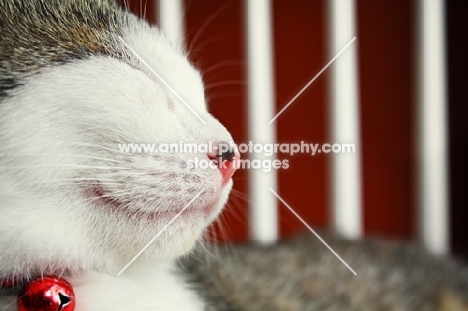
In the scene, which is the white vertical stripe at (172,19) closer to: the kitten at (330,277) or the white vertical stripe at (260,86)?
the white vertical stripe at (260,86)

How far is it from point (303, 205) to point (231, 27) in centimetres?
21

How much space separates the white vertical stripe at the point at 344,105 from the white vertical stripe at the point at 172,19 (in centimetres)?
16

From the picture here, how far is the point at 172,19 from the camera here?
0.54 metres

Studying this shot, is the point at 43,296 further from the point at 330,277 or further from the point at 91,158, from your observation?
the point at 330,277

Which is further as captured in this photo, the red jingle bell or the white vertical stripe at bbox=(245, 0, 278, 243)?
the white vertical stripe at bbox=(245, 0, 278, 243)

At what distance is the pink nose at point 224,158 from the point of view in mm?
403

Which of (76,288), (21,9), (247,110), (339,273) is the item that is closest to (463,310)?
(339,273)

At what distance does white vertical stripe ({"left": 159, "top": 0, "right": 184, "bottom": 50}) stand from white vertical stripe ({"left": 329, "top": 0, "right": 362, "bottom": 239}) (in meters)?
0.16

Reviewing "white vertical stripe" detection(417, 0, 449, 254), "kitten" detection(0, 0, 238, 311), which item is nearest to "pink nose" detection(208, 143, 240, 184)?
"kitten" detection(0, 0, 238, 311)

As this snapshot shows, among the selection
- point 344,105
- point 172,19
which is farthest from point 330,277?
point 172,19

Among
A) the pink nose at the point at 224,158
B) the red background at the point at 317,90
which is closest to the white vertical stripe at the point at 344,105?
the red background at the point at 317,90

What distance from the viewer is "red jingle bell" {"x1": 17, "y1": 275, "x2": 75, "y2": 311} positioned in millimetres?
363

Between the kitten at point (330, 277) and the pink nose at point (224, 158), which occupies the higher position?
the pink nose at point (224, 158)

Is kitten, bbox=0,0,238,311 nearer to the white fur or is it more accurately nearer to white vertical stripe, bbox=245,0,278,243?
the white fur
